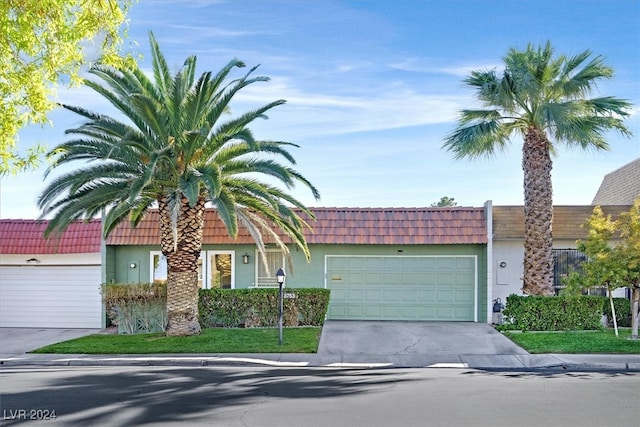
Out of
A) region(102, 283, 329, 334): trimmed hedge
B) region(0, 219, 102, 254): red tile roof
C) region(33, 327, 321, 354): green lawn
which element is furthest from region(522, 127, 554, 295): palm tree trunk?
region(0, 219, 102, 254): red tile roof

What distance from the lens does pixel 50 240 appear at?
68.5 feet

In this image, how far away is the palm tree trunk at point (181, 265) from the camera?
56.2ft

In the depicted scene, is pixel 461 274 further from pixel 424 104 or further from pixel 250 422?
pixel 250 422

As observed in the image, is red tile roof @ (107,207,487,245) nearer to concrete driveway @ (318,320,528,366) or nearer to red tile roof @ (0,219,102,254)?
red tile roof @ (0,219,102,254)

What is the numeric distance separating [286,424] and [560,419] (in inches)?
147

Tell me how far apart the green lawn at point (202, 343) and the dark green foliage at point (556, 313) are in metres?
5.69

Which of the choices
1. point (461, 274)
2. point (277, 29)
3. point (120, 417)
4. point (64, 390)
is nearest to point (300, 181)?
point (277, 29)

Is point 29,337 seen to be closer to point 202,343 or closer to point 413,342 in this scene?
point 202,343

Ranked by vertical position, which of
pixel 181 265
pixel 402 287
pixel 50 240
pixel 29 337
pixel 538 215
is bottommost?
pixel 29 337

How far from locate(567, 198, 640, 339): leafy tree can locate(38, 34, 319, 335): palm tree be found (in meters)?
7.32

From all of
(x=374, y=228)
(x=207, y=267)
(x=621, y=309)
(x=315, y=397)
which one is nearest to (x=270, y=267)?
(x=207, y=267)

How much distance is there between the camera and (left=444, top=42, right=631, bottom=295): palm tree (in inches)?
723

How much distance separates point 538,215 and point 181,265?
10170 millimetres

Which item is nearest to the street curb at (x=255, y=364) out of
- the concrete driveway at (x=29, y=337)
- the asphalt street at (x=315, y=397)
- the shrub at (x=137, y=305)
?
the asphalt street at (x=315, y=397)
